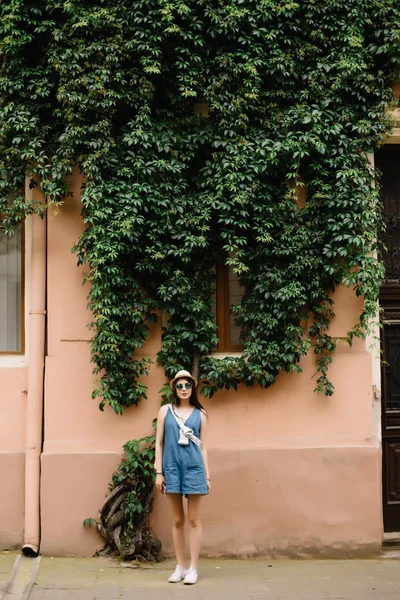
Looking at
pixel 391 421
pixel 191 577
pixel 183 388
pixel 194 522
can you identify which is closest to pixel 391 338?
pixel 391 421

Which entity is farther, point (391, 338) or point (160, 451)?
point (391, 338)

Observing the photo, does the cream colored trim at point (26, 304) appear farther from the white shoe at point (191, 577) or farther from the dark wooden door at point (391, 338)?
the dark wooden door at point (391, 338)

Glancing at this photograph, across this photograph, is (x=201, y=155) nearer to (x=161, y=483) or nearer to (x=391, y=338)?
(x=391, y=338)

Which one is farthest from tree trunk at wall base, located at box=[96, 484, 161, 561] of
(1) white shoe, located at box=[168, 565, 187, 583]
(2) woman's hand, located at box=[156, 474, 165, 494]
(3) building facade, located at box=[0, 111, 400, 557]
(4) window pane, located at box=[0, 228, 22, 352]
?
(4) window pane, located at box=[0, 228, 22, 352]

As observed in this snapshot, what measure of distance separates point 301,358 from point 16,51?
14.1 feet

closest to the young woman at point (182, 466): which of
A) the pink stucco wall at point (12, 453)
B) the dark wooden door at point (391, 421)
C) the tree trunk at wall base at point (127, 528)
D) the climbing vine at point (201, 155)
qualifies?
the tree trunk at wall base at point (127, 528)

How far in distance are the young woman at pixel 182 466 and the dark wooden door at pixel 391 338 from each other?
2.67 m

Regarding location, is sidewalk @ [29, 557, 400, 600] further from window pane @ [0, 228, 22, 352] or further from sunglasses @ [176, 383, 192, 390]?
window pane @ [0, 228, 22, 352]

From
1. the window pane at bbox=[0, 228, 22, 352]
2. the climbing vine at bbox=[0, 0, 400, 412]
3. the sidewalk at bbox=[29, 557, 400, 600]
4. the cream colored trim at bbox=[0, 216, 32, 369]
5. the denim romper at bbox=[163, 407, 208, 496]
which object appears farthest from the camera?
the window pane at bbox=[0, 228, 22, 352]

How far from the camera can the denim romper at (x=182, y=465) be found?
6512 millimetres

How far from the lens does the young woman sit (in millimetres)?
6535

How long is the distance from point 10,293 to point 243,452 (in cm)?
302

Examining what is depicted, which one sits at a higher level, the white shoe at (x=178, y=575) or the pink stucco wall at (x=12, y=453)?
the pink stucco wall at (x=12, y=453)

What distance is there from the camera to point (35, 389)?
7.62 m
